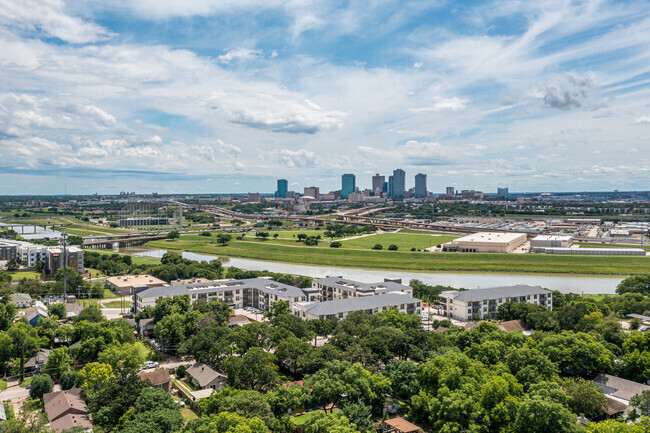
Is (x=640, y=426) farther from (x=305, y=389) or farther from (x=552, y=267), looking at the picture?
(x=552, y=267)

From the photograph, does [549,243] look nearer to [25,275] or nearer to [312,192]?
[25,275]

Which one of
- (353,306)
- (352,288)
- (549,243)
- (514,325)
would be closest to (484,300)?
(514,325)

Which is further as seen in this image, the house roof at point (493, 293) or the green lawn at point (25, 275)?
the green lawn at point (25, 275)

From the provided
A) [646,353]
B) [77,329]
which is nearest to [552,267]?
[646,353]

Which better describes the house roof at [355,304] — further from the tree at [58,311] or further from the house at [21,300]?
the house at [21,300]

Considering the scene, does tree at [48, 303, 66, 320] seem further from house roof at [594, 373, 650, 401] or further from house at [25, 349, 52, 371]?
house roof at [594, 373, 650, 401]

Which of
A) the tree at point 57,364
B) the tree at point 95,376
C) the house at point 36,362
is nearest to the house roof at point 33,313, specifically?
Result: the house at point 36,362
